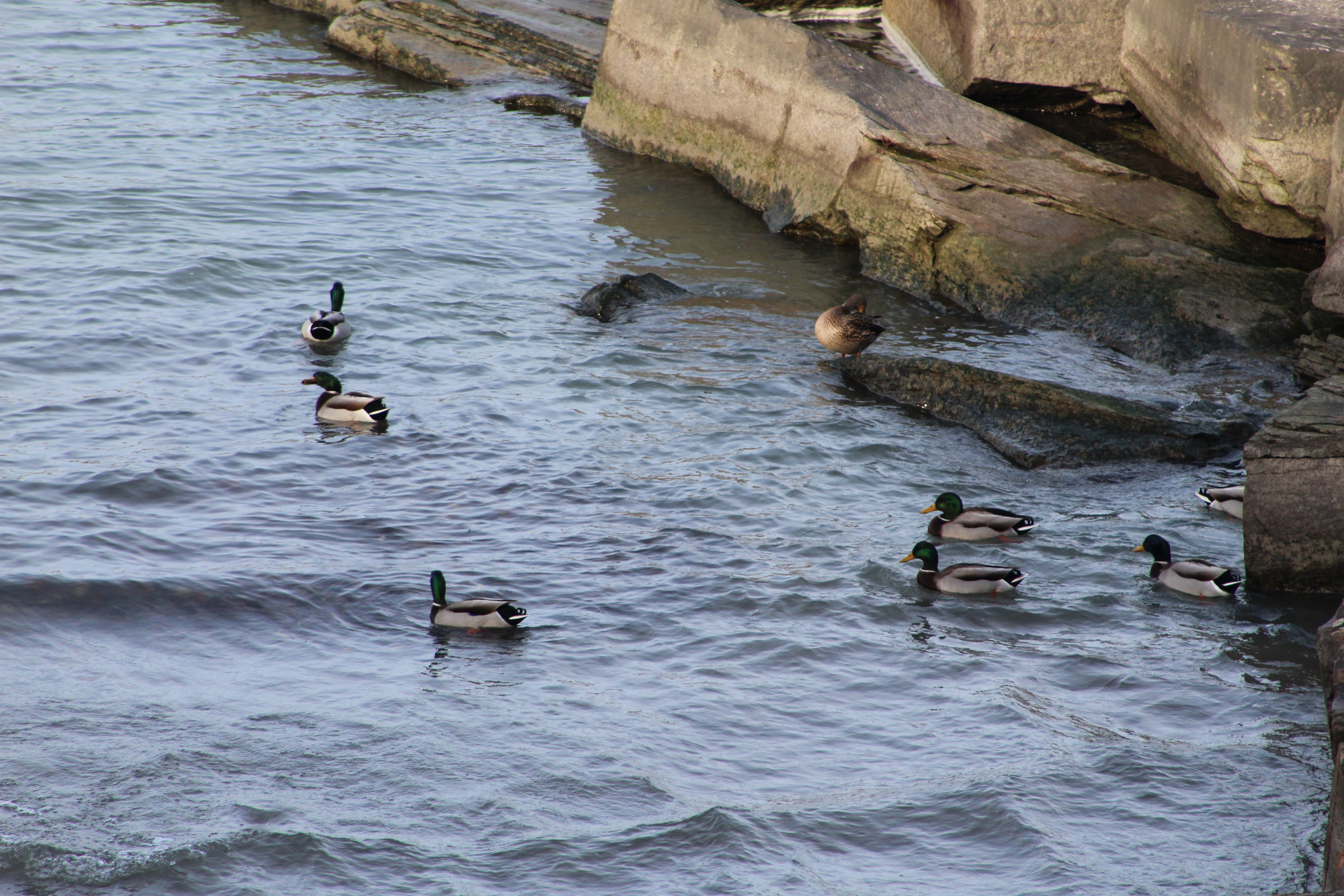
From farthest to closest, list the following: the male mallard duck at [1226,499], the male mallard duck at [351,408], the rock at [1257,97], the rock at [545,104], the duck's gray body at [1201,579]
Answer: the rock at [545,104] < the rock at [1257,97] < the male mallard duck at [351,408] < the male mallard duck at [1226,499] < the duck's gray body at [1201,579]

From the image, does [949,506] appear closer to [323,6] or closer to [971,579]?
[971,579]

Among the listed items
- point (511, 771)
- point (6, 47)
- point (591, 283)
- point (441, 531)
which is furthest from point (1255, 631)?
point (6, 47)

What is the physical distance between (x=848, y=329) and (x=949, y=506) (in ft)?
9.34

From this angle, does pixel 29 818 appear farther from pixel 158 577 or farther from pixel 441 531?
pixel 441 531

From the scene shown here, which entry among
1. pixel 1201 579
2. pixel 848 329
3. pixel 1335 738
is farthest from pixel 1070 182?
pixel 1335 738

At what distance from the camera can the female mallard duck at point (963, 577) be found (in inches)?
303

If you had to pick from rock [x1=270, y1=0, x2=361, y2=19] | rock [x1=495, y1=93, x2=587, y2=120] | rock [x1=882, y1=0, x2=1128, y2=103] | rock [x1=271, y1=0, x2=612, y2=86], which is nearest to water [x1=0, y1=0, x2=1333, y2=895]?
rock [x1=882, y1=0, x2=1128, y2=103]

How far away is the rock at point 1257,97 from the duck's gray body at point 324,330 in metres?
8.13

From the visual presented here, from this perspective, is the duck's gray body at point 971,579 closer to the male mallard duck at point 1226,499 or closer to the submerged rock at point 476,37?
the male mallard duck at point 1226,499

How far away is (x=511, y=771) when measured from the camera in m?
5.82

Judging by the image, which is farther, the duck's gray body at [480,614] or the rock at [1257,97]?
the rock at [1257,97]

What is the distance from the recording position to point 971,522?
8.11 meters

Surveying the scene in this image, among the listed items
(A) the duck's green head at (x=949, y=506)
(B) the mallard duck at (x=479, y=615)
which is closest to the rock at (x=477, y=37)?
(A) the duck's green head at (x=949, y=506)

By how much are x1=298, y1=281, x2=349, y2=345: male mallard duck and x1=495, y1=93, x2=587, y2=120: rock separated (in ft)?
26.8
